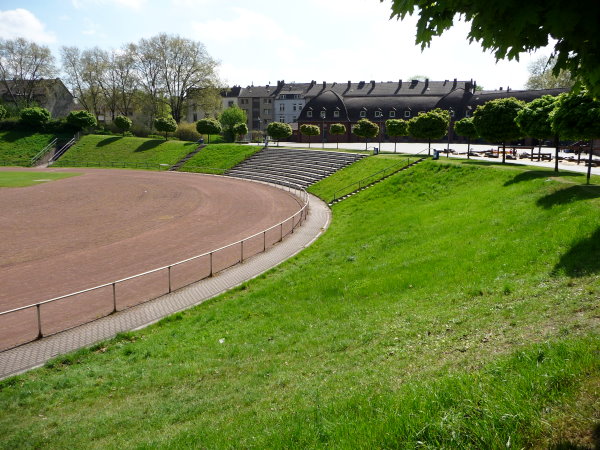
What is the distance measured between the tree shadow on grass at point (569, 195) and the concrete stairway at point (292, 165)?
28.7m

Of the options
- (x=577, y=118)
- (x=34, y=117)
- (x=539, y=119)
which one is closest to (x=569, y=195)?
(x=577, y=118)

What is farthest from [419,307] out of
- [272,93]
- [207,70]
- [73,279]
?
[272,93]

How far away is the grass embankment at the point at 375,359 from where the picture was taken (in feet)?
18.6

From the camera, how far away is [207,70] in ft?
311

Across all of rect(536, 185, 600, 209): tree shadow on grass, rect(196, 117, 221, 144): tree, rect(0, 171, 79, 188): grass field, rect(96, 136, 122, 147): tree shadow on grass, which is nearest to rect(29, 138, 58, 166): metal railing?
rect(96, 136, 122, 147): tree shadow on grass

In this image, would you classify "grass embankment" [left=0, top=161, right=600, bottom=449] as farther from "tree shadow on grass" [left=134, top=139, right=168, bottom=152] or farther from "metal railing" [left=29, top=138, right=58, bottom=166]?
"metal railing" [left=29, top=138, right=58, bottom=166]

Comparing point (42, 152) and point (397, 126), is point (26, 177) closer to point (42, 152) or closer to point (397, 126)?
point (42, 152)

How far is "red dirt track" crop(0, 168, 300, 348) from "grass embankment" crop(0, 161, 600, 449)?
17.6 ft

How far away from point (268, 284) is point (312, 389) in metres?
10.2

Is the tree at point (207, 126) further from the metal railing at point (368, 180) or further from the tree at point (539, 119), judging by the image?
the tree at point (539, 119)

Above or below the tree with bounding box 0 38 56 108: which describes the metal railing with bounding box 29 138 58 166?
below

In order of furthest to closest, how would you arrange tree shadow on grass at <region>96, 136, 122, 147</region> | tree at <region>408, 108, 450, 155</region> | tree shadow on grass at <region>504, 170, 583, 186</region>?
1. tree shadow on grass at <region>96, 136, 122, 147</region>
2. tree at <region>408, 108, 450, 155</region>
3. tree shadow on grass at <region>504, 170, 583, 186</region>

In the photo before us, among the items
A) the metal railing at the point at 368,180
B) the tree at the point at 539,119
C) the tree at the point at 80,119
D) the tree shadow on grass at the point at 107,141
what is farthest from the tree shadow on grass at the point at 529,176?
the tree at the point at 80,119

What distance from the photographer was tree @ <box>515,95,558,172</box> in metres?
28.1
